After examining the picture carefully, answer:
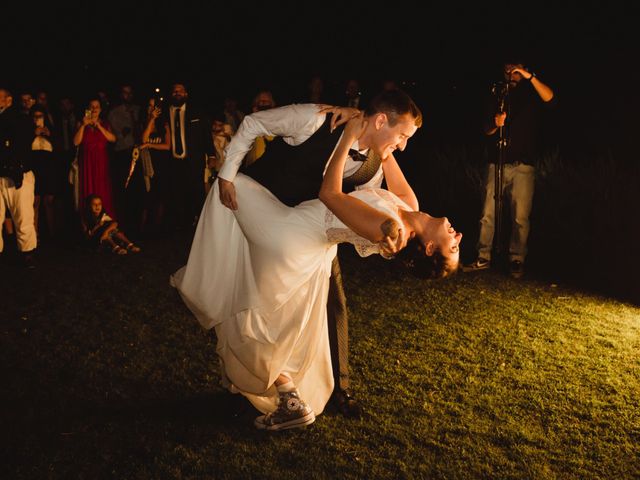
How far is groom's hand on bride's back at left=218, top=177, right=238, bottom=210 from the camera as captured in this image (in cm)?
387

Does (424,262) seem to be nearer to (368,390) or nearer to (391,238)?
(391,238)

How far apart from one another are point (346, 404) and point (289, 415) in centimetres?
46

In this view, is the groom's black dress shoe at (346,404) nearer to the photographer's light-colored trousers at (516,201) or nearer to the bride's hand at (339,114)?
the bride's hand at (339,114)

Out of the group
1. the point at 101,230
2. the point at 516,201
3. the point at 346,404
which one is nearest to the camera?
the point at 346,404

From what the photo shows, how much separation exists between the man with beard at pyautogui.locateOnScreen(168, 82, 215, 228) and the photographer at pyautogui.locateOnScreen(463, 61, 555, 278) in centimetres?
425

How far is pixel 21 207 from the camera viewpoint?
7.56 meters

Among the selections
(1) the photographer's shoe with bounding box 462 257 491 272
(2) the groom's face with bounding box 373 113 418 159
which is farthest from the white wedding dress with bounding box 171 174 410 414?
(1) the photographer's shoe with bounding box 462 257 491 272

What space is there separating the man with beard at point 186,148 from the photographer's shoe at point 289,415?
6.33 metres

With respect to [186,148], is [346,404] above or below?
below

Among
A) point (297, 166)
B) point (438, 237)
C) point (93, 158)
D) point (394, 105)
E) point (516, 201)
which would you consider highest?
point (394, 105)

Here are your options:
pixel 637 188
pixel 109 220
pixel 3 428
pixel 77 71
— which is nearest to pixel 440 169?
pixel 637 188

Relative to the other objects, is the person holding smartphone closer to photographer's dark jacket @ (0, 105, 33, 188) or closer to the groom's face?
photographer's dark jacket @ (0, 105, 33, 188)

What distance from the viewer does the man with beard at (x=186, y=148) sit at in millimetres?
9414

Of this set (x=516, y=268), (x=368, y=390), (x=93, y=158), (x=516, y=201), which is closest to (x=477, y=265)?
(x=516, y=268)
